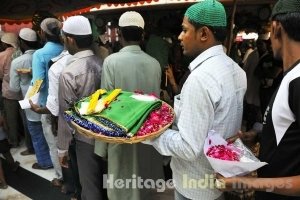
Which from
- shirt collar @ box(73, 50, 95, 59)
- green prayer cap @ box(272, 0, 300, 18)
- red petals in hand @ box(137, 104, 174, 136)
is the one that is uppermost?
green prayer cap @ box(272, 0, 300, 18)

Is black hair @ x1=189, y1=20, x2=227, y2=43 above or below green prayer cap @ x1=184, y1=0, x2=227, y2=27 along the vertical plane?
below

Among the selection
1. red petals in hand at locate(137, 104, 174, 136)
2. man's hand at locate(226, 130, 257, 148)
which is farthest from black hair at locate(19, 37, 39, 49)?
man's hand at locate(226, 130, 257, 148)

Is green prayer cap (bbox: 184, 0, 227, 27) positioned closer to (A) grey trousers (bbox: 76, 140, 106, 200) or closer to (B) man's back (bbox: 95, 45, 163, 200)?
(B) man's back (bbox: 95, 45, 163, 200)

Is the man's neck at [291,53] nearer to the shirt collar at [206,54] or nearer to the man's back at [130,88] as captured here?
the shirt collar at [206,54]

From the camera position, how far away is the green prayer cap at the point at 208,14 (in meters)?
1.27

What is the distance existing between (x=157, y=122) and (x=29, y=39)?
8.40 feet

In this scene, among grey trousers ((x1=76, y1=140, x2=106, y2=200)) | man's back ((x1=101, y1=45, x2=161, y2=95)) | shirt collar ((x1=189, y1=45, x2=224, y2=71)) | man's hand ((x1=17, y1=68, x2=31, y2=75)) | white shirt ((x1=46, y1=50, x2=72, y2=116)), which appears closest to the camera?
shirt collar ((x1=189, y1=45, x2=224, y2=71))

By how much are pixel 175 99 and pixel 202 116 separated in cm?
33

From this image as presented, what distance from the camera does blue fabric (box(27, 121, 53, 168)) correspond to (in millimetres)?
3389

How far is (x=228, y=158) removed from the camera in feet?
3.60

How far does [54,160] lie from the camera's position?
10.2 feet

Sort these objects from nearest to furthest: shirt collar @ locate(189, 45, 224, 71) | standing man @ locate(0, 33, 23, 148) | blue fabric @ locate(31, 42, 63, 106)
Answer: shirt collar @ locate(189, 45, 224, 71) < blue fabric @ locate(31, 42, 63, 106) < standing man @ locate(0, 33, 23, 148)

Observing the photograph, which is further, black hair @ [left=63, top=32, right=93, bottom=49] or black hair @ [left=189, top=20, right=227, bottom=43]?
black hair @ [left=63, top=32, right=93, bottom=49]

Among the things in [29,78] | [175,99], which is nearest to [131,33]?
[175,99]
